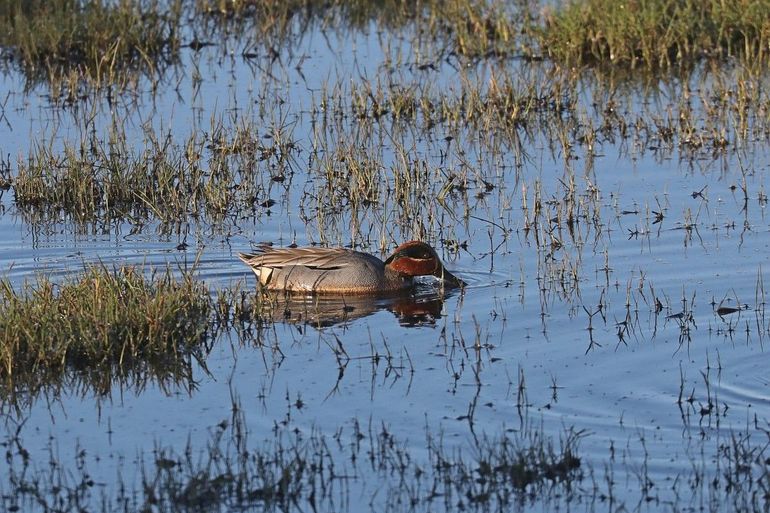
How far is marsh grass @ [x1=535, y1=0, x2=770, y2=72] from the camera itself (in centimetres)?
1617

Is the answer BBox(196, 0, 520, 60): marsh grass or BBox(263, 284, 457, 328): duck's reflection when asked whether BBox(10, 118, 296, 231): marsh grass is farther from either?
BBox(196, 0, 520, 60): marsh grass

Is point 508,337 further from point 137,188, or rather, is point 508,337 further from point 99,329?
point 137,188

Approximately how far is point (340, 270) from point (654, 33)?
23.5ft

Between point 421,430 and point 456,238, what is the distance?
4.26 m

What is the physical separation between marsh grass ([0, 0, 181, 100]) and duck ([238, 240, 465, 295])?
5831mm

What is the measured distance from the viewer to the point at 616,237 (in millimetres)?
10992

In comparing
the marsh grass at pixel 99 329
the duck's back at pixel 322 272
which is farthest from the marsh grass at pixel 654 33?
the marsh grass at pixel 99 329

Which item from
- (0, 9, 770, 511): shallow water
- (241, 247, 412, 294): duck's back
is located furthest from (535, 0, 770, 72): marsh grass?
(241, 247, 412, 294): duck's back

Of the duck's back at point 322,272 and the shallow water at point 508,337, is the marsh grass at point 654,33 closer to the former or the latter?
the shallow water at point 508,337

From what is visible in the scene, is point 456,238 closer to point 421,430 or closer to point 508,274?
point 508,274

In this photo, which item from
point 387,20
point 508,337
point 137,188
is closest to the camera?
point 508,337

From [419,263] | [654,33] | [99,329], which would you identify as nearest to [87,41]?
[654,33]

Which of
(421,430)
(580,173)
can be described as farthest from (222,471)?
(580,173)

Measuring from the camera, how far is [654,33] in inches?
637
